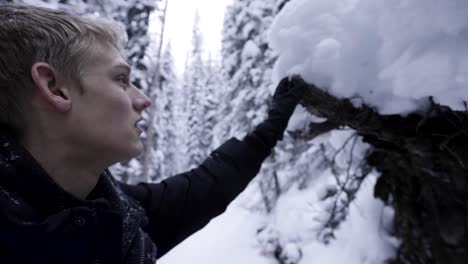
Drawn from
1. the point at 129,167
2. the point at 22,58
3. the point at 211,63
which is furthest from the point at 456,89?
the point at 211,63

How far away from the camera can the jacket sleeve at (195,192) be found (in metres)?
2.01

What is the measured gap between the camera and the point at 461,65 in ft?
5.31

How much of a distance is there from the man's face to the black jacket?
0.67 ft

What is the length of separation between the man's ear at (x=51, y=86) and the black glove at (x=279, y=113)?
1.15m

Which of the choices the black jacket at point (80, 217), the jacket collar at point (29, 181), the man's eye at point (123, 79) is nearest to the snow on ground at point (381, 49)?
the black jacket at point (80, 217)

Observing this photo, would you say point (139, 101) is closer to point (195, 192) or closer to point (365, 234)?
point (195, 192)

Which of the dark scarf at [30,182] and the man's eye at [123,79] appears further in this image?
the man's eye at [123,79]

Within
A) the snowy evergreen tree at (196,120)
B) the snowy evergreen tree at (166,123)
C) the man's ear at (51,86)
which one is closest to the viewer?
the man's ear at (51,86)

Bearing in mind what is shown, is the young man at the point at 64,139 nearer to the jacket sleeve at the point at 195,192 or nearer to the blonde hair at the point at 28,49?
the blonde hair at the point at 28,49

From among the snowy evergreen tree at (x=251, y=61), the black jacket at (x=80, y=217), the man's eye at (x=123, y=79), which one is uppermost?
the snowy evergreen tree at (x=251, y=61)

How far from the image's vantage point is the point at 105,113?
150 cm

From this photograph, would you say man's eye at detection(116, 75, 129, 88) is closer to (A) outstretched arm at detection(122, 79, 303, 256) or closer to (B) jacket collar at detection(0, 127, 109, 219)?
(B) jacket collar at detection(0, 127, 109, 219)

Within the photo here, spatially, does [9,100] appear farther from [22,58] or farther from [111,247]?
[111,247]

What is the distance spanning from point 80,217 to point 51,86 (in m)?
0.54
